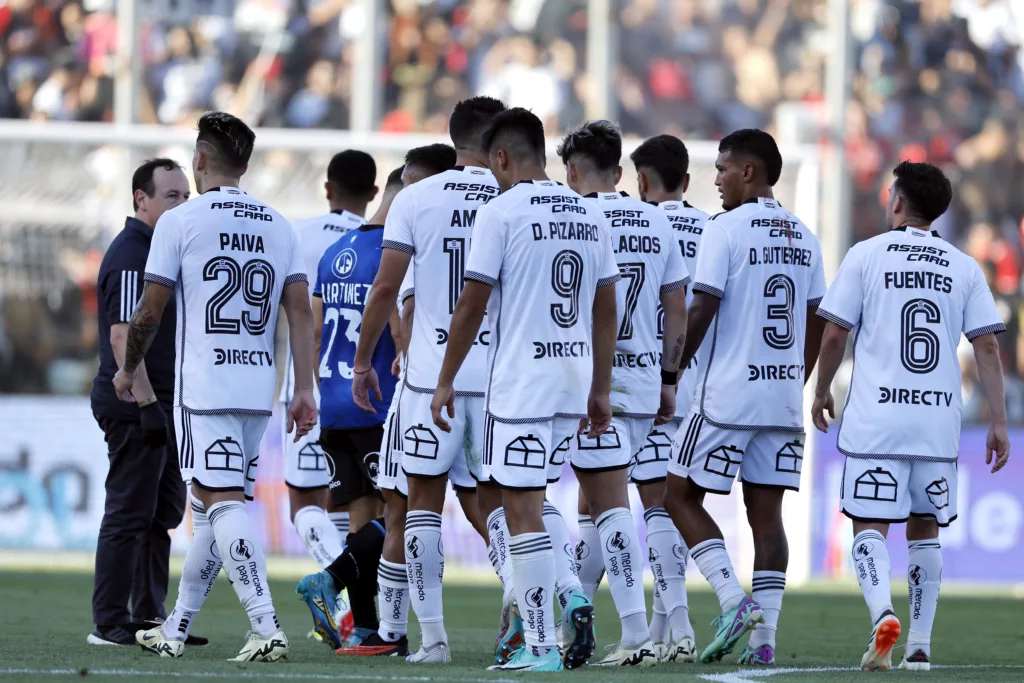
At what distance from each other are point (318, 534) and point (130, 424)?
4.48ft

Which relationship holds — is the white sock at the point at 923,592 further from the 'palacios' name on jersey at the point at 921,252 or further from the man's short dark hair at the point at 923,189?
the man's short dark hair at the point at 923,189

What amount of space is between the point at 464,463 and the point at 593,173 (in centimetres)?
149

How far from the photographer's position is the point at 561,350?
682cm

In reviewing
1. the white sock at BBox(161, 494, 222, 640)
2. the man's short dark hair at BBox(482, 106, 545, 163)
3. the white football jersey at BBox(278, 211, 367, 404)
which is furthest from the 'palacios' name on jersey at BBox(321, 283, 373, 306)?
the man's short dark hair at BBox(482, 106, 545, 163)

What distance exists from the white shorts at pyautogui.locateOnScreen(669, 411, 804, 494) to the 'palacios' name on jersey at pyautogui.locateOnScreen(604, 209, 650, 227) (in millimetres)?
1012

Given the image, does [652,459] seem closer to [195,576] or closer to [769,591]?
[769,591]

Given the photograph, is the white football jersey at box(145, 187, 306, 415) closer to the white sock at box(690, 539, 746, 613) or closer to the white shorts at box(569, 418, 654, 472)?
the white shorts at box(569, 418, 654, 472)

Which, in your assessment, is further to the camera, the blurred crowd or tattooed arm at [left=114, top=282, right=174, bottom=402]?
the blurred crowd

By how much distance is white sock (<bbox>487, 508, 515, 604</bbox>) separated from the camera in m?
7.34

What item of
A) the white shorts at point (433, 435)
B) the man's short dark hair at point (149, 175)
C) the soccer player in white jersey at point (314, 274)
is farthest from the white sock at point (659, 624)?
the man's short dark hair at point (149, 175)

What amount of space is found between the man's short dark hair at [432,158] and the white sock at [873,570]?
108 inches

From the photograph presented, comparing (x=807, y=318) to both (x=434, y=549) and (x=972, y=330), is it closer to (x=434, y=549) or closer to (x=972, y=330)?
(x=972, y=330)

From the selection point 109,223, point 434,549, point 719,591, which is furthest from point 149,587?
point 109,223

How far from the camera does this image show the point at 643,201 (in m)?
8.59
